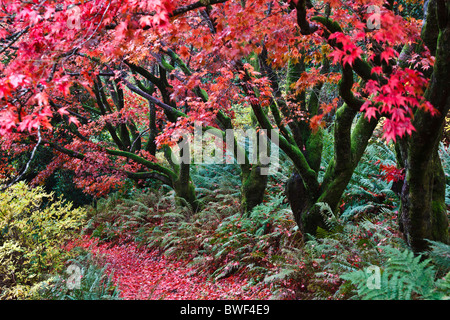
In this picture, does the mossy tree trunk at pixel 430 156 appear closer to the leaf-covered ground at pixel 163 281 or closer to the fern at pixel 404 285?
the fern at pixel 404 285

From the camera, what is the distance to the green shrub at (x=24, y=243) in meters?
5.19

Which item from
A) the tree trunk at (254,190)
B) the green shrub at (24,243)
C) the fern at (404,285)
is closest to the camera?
the fern at (404,285)

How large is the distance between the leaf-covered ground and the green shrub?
3.65 ft

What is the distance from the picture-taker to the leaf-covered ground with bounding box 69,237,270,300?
5730 mm

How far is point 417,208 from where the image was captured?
401 centimetres

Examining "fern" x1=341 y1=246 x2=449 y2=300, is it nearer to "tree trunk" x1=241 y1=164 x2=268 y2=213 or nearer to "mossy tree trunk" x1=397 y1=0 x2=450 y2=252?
"mossy tree trunk" x1=397 y1=0 x2=450 y2=252

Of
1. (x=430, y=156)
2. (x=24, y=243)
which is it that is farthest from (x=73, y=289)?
(x=430, y=156)

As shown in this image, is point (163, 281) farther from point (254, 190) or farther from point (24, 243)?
point (254, 190)

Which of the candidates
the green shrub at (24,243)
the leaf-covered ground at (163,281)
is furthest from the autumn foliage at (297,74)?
the green shrub at (24,243)

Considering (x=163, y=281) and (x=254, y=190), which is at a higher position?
(x=254, y=190)

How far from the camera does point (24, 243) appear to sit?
18.5 feet

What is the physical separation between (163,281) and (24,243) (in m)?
2.68

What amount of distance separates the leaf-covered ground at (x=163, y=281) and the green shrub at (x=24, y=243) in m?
1.11
